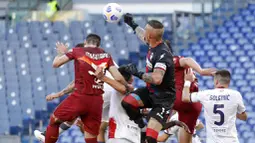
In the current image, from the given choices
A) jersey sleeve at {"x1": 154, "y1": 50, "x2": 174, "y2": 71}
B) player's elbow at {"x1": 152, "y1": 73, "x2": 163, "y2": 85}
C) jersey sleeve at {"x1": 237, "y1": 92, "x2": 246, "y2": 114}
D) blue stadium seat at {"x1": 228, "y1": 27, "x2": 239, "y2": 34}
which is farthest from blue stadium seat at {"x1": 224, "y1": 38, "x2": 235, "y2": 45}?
player's elbow at {"x1": 152, "y1": 73, "x2": 163, "y2": 85}

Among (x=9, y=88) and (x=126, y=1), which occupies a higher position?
(x=126, y=1)

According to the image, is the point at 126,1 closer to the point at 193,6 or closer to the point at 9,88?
the point at 193,6

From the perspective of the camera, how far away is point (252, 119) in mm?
23000

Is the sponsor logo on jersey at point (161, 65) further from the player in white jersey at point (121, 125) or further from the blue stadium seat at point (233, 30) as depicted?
the blue stadium seat at point (233, 30)

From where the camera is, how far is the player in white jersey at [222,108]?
47.5 ft

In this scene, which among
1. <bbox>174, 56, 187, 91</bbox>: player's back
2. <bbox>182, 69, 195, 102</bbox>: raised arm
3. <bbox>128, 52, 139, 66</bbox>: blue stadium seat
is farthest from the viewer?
<bbox>128, 52, 139, 66</bbox>: blue stadium seat

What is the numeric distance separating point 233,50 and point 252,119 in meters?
2.78

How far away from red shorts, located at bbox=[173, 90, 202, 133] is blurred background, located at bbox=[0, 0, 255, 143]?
6.62 meters

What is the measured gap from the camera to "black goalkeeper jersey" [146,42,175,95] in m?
14.4

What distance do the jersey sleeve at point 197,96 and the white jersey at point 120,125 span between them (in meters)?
1.03

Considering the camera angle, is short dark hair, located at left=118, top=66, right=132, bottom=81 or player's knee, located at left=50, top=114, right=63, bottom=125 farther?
short dark hair, located at left=118, top=66, right=132, bottom=81

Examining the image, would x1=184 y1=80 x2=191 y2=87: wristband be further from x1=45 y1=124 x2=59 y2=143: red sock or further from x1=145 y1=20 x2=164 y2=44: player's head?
x1=45 y1=124 x2=59 y2=143: red sock

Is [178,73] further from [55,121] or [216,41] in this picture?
[216,41]

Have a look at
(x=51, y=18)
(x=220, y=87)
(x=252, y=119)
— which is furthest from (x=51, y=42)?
(x=220, y=87)
